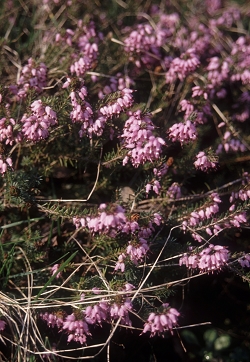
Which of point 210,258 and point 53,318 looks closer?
point 210,258

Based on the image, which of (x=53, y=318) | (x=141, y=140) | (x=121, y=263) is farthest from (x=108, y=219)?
(x=53, y=318)

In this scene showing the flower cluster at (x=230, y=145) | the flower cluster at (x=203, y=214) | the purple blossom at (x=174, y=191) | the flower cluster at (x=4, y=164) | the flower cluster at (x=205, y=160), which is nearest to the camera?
the flower cluster at (x=4, y=164)

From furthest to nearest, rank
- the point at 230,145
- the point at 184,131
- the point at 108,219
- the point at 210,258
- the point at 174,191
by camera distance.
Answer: the point at 230,145, the point at 174,191, the point at 184,131, the point at 210,258, the point at 108,219

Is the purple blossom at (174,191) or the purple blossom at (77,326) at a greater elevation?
the purple blossom at (174,191)

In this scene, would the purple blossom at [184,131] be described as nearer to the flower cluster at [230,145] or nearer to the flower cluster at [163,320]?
the flower cluster at [230,145]

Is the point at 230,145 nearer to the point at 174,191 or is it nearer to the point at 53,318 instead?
the point at 174,191

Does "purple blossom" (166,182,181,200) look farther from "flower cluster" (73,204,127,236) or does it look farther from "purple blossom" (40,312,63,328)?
"purple blossom" (40,312,63,328)

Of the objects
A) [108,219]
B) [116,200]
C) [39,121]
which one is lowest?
[116,200]

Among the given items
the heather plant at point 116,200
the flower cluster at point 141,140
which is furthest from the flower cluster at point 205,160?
the flower cluster at point 141,140
